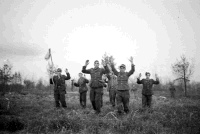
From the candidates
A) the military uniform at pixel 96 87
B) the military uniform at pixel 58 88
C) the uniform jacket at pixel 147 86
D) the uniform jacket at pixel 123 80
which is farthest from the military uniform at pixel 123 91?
the military uniform at pixel 58 88

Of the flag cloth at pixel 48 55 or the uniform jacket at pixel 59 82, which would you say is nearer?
the uniform jacket at pixel 59 82

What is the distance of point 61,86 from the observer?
8125 mm

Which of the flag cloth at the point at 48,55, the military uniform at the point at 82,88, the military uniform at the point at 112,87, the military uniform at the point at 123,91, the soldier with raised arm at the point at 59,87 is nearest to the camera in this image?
the military uniform at the point at 123,91

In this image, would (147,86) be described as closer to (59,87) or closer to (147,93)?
(147,93)

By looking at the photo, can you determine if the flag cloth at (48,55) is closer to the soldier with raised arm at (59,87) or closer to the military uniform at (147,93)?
the soldier with raised arm at (59,87)

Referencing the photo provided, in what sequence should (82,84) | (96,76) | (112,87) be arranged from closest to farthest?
(96,76)
(82,84)
(112,87)

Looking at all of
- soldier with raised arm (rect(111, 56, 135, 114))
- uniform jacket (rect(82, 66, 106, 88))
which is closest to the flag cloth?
uniform jacket (rect(82, 66, 106, 88))

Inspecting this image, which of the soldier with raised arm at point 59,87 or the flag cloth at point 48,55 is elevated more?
the flag cloth at point 48,55

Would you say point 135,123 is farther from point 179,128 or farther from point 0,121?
point 0,121

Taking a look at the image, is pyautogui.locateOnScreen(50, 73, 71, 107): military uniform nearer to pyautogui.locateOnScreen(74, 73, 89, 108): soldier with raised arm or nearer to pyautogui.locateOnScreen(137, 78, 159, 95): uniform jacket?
pyautogui.locateOnScreen(74, 73, 89, 108): soldier with raised arm

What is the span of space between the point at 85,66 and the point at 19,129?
11.6ft

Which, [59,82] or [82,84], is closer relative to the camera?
[59,82]

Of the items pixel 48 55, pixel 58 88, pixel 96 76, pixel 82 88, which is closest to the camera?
pixel 96 76

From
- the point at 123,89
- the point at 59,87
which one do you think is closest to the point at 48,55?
the point at 59,87
